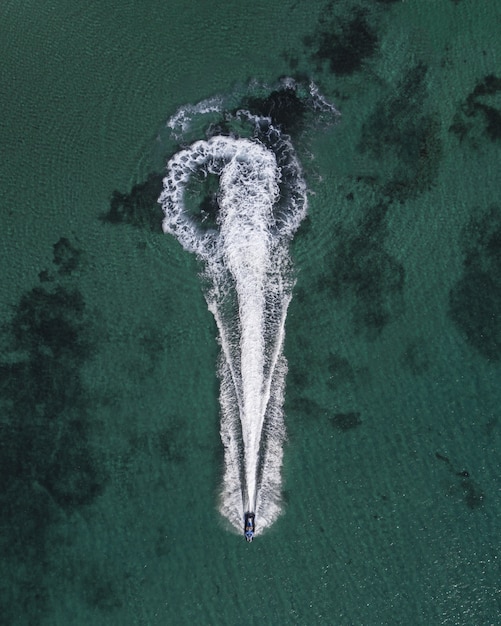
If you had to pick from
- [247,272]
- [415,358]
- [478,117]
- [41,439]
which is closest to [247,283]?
[247,272]

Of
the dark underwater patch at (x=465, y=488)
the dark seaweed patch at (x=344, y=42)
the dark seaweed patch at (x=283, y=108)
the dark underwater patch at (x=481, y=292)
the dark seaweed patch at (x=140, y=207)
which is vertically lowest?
the dark underwater patch at (x=465, y=488)

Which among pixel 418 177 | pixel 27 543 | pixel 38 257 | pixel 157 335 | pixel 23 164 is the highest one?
pixel 23 164

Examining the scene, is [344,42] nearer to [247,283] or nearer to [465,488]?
[247,283]

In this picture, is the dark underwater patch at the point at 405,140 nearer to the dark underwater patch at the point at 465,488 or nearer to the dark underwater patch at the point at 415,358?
the dark underwater patch at the point at 415,358

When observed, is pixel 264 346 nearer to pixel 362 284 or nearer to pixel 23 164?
pixel 362 284

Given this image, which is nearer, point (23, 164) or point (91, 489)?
point (91, 489)

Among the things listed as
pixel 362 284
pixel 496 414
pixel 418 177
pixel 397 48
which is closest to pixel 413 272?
pixel 362 284

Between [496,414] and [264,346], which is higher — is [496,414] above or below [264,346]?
below

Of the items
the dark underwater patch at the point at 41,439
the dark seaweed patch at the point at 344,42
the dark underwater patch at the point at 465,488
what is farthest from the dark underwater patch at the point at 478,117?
the dark underwater patch at the point at 41,439

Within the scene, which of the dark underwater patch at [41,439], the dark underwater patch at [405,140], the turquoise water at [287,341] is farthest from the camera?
the dark underwater patch at [405,140]
